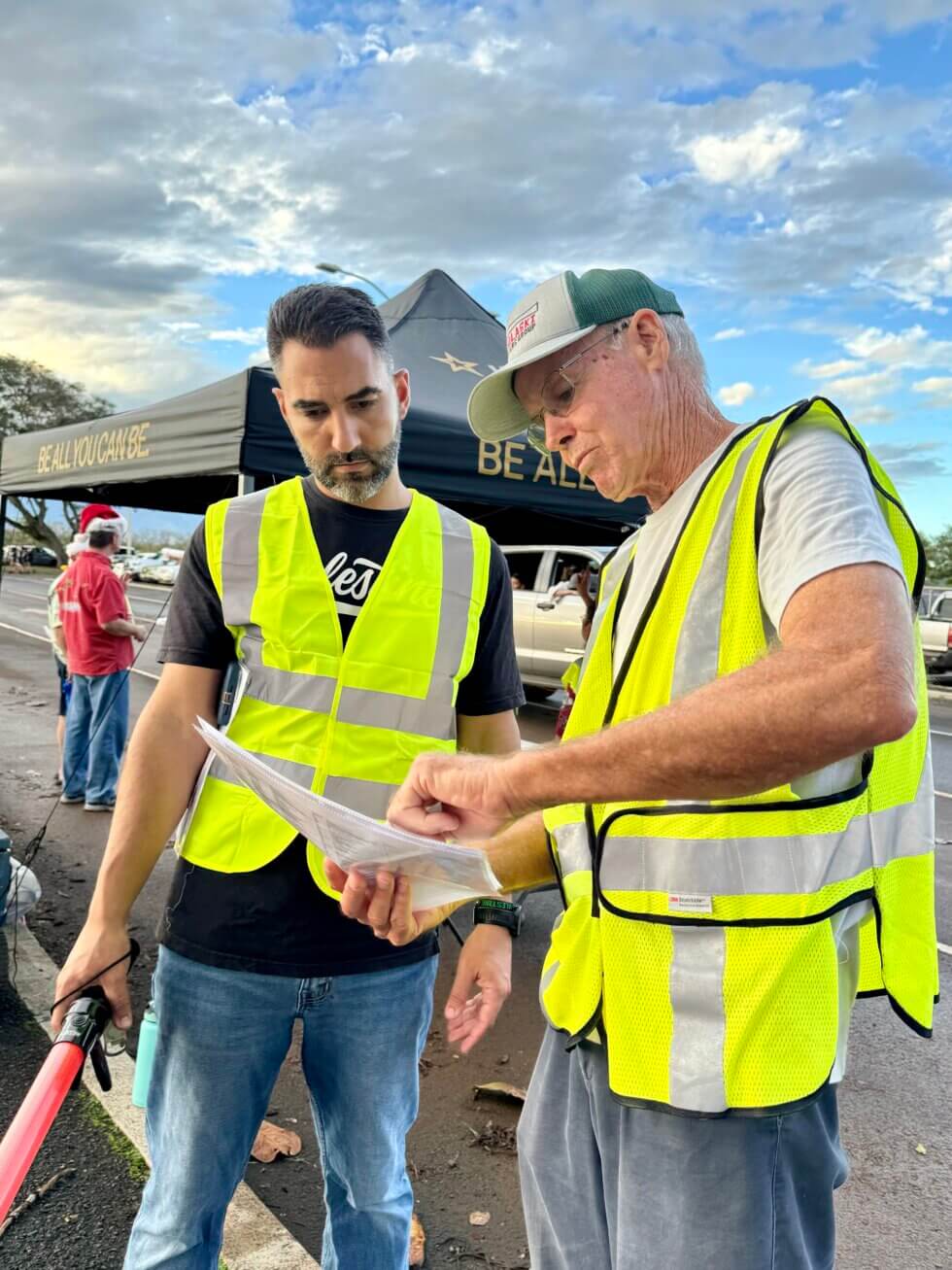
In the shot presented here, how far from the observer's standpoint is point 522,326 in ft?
4.97

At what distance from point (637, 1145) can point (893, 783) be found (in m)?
0.54

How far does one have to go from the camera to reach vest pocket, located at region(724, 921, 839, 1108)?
42.1 inches

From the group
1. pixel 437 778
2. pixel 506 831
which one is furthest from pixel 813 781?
pixel 506 831

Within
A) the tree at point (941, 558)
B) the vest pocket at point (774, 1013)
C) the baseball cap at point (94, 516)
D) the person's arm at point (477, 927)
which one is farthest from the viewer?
the tree at point (941, 558)

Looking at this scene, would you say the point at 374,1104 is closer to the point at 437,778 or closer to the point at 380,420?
the point at 437,778

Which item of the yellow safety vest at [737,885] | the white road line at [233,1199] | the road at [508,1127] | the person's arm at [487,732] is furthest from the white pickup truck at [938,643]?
the yellow safety vest at [737,885]

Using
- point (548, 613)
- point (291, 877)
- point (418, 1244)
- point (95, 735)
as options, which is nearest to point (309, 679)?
point (291, 877)

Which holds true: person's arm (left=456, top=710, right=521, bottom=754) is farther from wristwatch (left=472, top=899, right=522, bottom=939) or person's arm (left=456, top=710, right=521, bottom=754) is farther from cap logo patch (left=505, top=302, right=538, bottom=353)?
cap logo patch (left=505, top=302, right=538, bottom=353)

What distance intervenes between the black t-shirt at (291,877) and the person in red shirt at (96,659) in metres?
5.05

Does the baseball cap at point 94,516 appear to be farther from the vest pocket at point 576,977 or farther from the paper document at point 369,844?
the vest pocket at point 576,977

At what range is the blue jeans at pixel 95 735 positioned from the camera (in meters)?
6.70

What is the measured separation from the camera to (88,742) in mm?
7000

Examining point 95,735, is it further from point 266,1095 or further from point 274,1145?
point 266,1095

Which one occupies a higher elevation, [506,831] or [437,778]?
[437,778]
